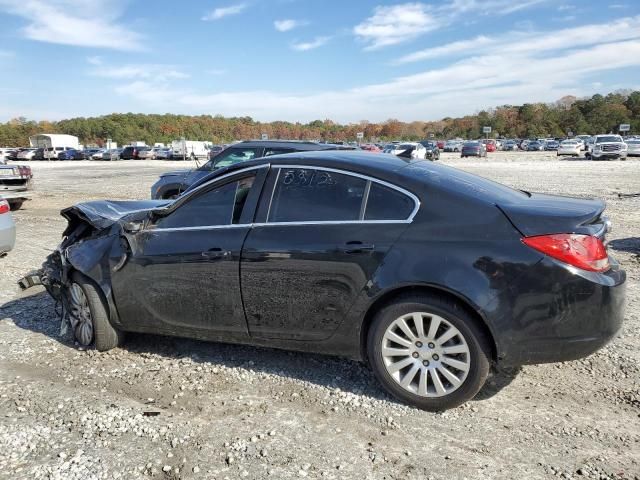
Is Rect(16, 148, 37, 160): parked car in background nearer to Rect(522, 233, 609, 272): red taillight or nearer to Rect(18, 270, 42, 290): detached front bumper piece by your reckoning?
Rect(18, 270, 42, 290): detached front bumper piece

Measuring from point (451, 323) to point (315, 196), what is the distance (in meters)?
1.27

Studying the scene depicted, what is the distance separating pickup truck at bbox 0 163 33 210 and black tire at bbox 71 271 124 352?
10.6 metres

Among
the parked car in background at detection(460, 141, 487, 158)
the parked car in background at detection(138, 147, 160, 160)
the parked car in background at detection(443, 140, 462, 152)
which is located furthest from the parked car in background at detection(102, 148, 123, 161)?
the parked car in background at detection(443, 140, 462, 152)

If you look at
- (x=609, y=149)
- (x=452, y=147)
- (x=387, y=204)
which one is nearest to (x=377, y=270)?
(x=387, y=204)

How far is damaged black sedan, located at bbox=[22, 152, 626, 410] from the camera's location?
3.12 meters

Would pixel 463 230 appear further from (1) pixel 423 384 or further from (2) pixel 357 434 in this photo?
(2) pixel 357 434

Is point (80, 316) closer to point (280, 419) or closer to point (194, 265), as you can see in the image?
point (194, 265)

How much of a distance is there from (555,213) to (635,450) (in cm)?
143

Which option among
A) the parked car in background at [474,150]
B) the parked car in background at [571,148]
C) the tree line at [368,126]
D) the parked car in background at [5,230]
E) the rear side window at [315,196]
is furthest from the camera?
the tree line at [368,126]

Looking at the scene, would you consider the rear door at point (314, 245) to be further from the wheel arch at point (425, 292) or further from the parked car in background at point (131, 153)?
the parked car in background at point (131, 153)

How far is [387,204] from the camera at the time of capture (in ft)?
11.4

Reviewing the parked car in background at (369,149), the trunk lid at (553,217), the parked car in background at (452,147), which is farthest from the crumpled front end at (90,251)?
the parked car in background at (452,147)

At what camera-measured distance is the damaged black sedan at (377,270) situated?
3.12 m

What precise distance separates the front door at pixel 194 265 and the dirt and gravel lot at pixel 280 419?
434 mm
